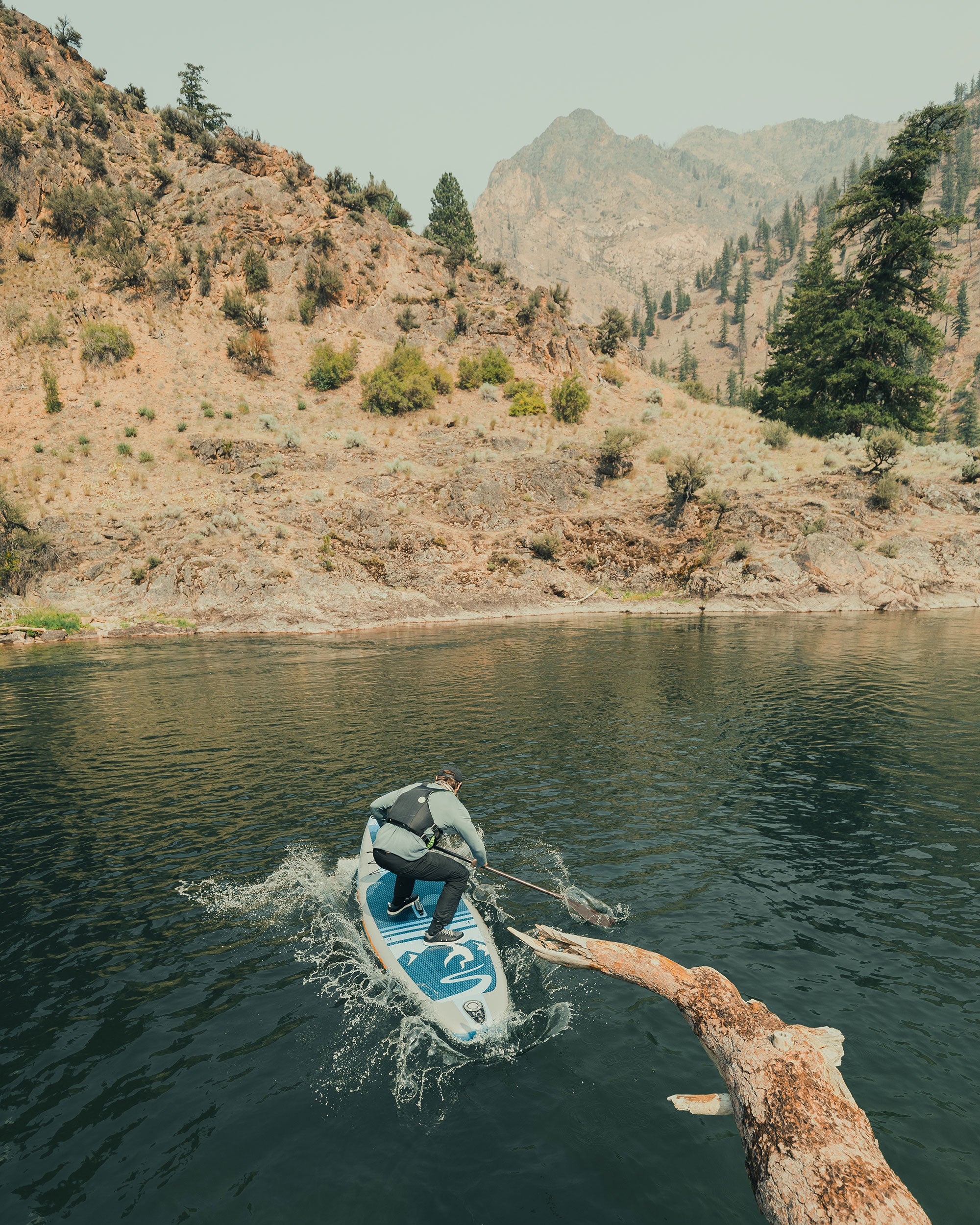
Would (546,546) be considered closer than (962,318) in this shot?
Yes

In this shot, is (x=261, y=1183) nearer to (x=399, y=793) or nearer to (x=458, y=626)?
(x=399, y=793)

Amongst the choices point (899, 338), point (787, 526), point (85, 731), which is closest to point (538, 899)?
point (85, 731)

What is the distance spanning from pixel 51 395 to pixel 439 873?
5257cm

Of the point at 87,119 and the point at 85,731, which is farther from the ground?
the point at 87,119

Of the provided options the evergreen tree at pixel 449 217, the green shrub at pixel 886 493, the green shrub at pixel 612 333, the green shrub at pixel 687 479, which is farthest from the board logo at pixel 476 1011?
the evergreen tree at pixel 449 217

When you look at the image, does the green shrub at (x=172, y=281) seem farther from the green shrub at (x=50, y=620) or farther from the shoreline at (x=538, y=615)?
the shoreline at (x=538, y=615)

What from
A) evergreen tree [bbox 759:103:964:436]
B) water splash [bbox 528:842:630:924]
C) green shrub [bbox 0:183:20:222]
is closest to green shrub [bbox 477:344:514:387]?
evergreen tree [bbox 759:103:964:436]

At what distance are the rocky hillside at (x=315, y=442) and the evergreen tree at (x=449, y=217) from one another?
11649 mm

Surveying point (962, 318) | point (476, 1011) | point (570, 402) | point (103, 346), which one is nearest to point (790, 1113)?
point (476, 1011)

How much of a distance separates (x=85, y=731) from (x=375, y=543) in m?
25.1

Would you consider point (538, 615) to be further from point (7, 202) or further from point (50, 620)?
point (7, 202)

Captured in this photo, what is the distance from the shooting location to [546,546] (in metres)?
42.0

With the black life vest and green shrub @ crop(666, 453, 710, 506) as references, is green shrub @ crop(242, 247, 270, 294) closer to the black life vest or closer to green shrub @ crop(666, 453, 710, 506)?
green shrub @ crop(666, 453, 710, 506)

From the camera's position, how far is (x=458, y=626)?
35.6 metres
